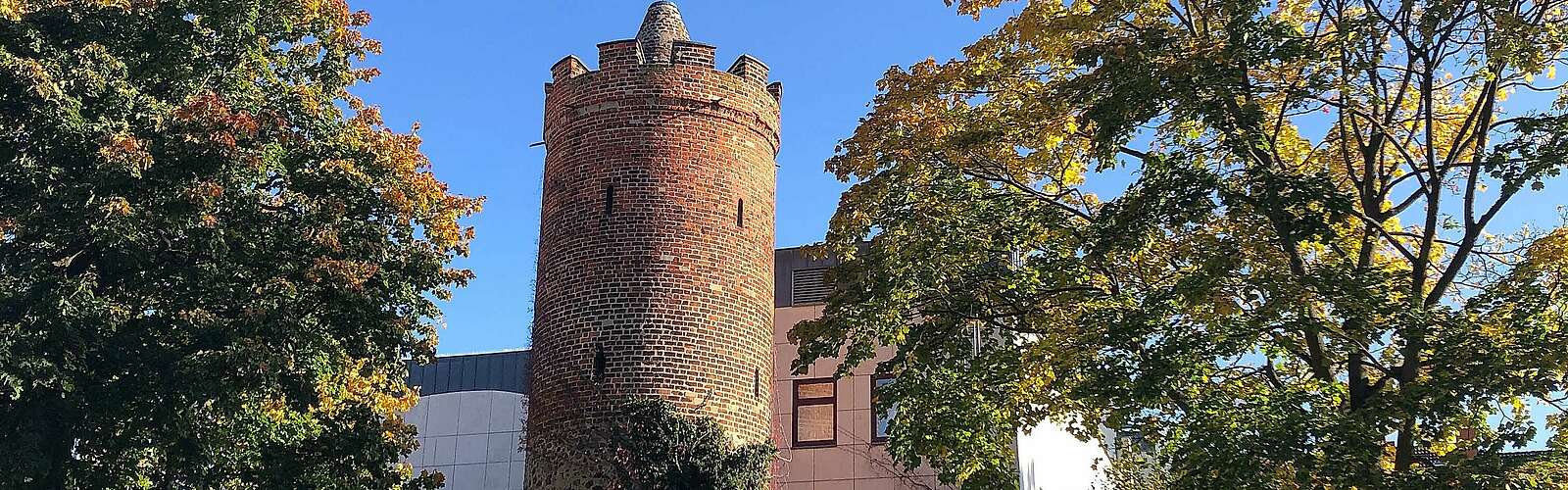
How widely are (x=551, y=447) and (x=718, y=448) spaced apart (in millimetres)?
2525

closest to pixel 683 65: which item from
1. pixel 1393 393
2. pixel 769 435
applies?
pixel 769 435

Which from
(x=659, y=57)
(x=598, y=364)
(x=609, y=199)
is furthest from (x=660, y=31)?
(x=598, y=364)

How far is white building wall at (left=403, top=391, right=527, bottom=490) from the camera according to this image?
37041 mm

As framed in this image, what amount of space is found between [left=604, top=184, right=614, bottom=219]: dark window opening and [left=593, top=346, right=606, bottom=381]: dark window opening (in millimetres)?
2282

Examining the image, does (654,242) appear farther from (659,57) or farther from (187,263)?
(187,263)

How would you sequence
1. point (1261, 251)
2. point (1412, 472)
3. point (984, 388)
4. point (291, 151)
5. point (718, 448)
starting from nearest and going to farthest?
1. point (1412, 472)
2. point (1261, 251)
3. point (984, 388)
4. point (291, 151)
5. point (718, 448)

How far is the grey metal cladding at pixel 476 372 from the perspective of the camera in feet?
131

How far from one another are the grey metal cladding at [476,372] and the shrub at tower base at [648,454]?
60.8ft

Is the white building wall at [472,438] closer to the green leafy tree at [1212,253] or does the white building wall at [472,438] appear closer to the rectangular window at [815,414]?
the rectangular window at [815,414]

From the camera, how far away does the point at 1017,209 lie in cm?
1666

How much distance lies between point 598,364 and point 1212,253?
34.5 ft

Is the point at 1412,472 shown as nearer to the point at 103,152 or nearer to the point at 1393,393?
the point at 1393,393

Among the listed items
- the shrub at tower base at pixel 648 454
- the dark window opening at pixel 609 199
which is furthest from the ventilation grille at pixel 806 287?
the shrub at tower base at pixel 648 454

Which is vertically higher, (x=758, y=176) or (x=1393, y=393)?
(x=758, y=176)
